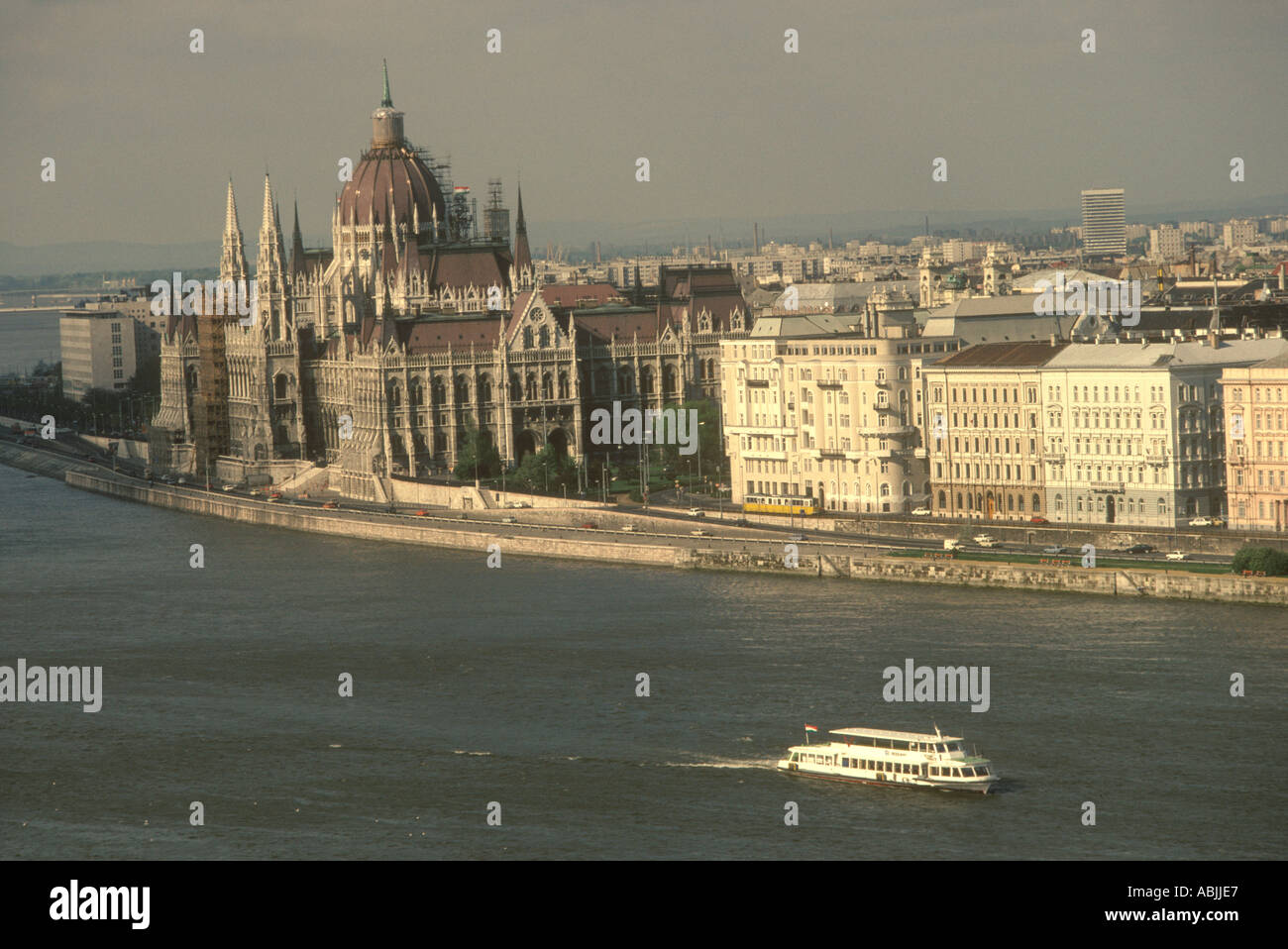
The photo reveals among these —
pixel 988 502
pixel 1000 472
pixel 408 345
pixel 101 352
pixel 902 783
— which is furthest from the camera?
pixel 101 352

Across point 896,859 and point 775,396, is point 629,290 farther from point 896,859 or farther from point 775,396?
point 896,859

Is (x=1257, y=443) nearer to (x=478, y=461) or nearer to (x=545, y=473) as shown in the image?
(x=545, y=473)

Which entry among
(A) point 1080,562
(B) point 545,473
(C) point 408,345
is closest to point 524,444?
(C) point 408,345

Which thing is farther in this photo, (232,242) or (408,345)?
(232,242)

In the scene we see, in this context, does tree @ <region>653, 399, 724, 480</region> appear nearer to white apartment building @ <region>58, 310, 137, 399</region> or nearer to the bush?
the bush

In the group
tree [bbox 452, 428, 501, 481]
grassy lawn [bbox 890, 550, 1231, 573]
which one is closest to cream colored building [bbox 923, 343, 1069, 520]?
grassy lawn [bbox 890, 550, 1231, 573]

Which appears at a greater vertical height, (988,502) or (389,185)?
(389,185)

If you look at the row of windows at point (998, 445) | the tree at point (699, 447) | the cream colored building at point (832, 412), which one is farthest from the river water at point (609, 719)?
the tree at point (699, 447)

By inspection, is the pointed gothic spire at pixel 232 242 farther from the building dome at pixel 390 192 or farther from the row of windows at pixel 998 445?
the row of windows at pixel 998 445
